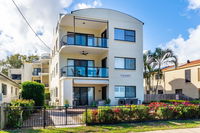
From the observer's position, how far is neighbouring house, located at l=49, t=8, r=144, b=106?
1762 cm

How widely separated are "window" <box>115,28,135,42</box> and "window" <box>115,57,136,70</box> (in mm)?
2228

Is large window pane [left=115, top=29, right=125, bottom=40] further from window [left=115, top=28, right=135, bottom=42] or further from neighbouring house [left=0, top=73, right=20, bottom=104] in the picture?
neighbouring house [left=0, top=73, right=20, bottom=104]

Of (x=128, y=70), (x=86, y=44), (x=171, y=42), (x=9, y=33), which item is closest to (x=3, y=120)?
(x=9, y=33)

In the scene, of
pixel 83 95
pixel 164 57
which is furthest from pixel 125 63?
pixel 164 57

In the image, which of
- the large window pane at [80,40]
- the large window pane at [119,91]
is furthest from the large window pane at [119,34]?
the large window pane at [119,91]

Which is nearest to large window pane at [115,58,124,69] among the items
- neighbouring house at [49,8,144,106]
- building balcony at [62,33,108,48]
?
neighbouring house at [49,8,144,106]

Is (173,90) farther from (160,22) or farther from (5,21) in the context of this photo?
(5,21)

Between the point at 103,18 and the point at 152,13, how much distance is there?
5031 millimetres

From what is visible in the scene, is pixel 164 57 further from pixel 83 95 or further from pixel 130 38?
pixel 83 95

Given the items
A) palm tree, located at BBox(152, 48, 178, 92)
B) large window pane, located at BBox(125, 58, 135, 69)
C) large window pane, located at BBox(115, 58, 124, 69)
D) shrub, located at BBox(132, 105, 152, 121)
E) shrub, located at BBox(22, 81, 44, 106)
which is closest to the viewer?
shrub, located at BBox(132, 105, 152, 121)

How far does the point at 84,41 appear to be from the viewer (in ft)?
58.9

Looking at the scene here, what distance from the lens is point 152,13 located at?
16.6 m

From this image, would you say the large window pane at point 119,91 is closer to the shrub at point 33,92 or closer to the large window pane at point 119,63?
the large window pane at point 119,63

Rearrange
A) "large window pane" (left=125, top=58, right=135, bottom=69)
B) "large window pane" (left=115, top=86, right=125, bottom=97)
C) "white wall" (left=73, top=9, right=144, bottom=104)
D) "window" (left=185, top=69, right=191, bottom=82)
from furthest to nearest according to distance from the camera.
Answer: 1. "window" (left=185, top=69, right=191, bottom=82)
2. "large window pane" (left=125, top=58, right=135, bottom=69)
3. "large window pane" (left=115, top=86, right=125, bottom=97)
4. "white wall" (left=73, top=9, right=144, bottom=104)
